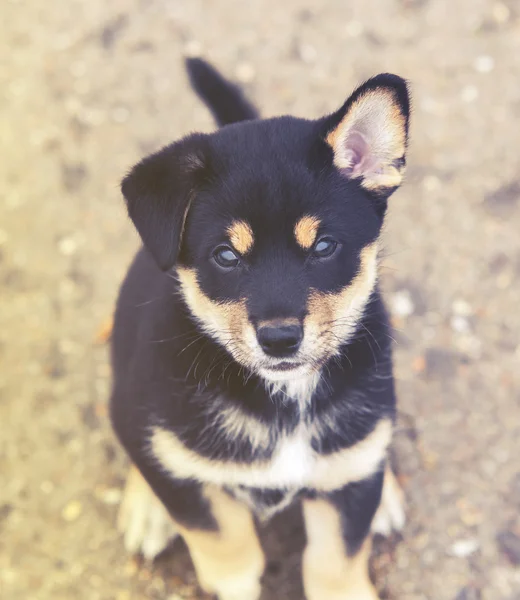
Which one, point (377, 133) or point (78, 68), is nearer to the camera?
point (377, 133)

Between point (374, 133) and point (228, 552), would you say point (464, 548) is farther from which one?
point (374, 133)

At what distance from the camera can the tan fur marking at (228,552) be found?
9.37ft

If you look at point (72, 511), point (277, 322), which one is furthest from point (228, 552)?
point (277, 322)

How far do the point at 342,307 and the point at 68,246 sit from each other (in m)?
2.41

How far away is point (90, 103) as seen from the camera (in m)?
5.02

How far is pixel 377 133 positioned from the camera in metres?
2.30

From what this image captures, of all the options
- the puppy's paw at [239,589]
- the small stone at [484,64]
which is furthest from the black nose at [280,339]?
the small stone at [484,64]

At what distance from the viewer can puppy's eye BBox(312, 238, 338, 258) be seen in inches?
90.1

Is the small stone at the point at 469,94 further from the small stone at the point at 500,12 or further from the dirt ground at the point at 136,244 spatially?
the small stone at the point at 500,12

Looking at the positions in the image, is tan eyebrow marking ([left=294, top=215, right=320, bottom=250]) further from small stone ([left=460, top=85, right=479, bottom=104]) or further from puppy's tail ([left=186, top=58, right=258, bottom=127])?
small stone ([left=460, top=85, right=479, bottom=104])

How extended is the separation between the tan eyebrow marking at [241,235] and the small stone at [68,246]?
2.32m

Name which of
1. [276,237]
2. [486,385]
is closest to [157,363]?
[276,237]

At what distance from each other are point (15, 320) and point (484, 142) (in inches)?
113

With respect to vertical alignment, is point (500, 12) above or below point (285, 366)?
above
